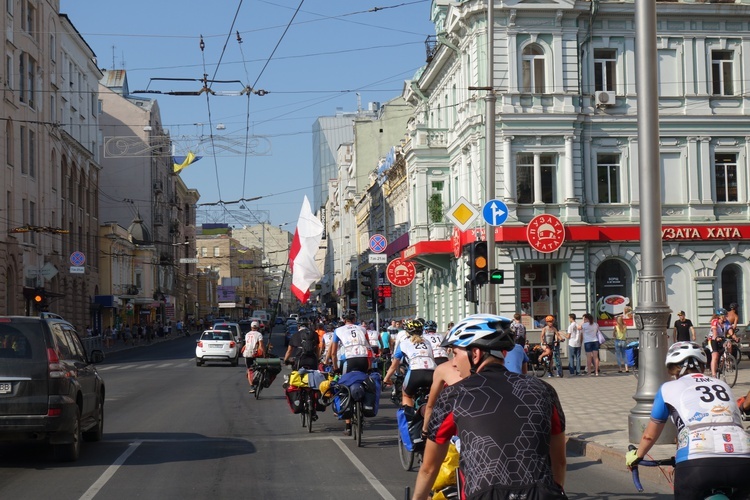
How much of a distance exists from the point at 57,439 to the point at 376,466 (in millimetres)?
3758

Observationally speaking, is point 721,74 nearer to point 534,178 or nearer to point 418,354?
point 534,178

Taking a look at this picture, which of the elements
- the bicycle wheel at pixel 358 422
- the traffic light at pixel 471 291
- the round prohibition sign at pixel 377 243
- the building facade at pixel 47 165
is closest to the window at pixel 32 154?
the building facade at pixel 47 165

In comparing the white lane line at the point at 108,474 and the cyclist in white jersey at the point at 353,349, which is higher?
the cyclist in white jersey at the point at 353,349

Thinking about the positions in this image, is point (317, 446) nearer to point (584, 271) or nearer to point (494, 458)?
point (494, 458)

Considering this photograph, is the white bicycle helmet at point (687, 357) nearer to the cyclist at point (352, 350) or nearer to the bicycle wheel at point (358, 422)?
the bicycle wheel at point (358, 422)

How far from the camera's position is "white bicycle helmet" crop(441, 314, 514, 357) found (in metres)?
4.84

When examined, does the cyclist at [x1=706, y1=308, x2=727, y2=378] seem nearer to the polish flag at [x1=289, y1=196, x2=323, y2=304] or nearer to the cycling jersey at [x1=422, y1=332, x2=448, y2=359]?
the polish flag at [x1=289, y1=196, x2=323, y2=304]

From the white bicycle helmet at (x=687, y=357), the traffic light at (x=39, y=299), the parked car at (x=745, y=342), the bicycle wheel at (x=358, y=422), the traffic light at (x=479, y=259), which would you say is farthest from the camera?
the traffic light at (x=39, y=299)

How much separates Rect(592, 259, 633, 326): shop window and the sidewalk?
30.4ft

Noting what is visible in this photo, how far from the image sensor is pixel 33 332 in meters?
11.8

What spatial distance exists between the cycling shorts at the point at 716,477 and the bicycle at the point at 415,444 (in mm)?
4310

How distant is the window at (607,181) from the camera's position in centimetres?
3762

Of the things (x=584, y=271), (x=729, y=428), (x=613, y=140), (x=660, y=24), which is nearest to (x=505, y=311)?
(x=584, y=271)

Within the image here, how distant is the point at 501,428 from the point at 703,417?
168 cm
